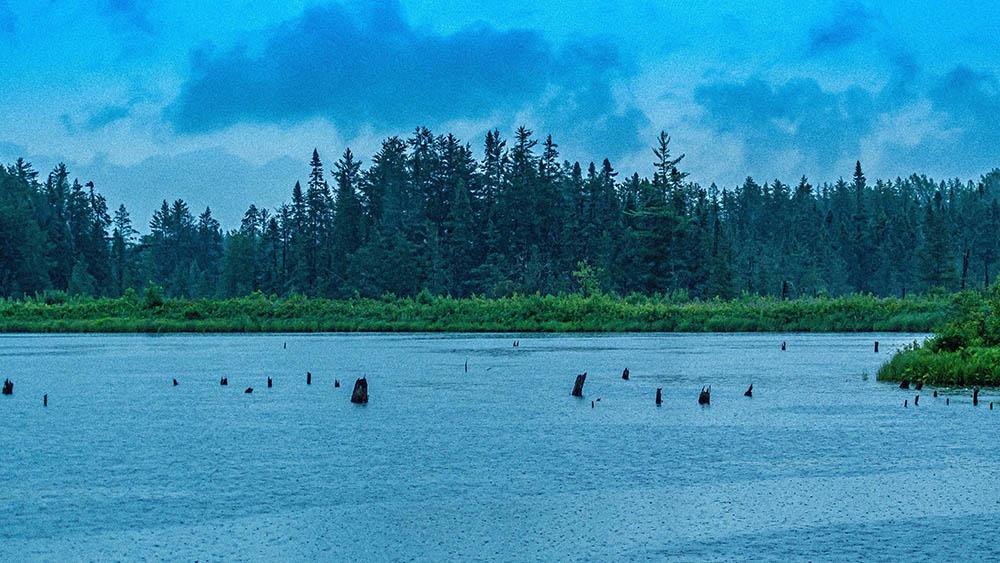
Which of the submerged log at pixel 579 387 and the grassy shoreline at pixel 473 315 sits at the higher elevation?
the grassy shoreline at pixel 473 315

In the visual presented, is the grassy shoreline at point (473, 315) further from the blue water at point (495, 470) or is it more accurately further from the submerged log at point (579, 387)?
the submerged log at point (579, 387)

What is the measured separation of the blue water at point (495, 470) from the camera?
13.7 m

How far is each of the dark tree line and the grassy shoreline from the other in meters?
18.4

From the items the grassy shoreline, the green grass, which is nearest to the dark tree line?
the grassy shoreline

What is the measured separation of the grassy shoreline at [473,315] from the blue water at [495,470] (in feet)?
132

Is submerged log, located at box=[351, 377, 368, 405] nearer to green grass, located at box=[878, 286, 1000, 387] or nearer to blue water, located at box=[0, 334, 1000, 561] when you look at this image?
blue water, located at box=[0, 334, 1000, 561]

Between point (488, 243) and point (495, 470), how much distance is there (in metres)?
102

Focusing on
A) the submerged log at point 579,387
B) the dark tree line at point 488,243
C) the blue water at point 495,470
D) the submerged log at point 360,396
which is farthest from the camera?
the dark tree line at point 488,243

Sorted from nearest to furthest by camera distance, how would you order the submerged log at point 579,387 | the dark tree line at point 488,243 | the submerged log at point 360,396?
the submerged log at point 360,396, the submerged log at point 579,387, the dark tree line at point 488,243

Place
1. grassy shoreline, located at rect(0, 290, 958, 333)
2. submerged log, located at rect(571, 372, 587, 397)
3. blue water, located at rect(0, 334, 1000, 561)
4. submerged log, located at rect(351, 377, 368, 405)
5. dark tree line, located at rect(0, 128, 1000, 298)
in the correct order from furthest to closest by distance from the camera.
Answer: dark tree line, located at rect(0, 128, 1000, 298) < grassy shoreline, located at rect(0, 290, 958, 333) < submerged log, located at rect(571, 372, 587, 397) < submerged log, located at rect(351, 377, 368, 405) < blue water, located at rect(0, 334, 1000, 561)

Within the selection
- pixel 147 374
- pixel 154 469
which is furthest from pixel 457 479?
pixel 147 374

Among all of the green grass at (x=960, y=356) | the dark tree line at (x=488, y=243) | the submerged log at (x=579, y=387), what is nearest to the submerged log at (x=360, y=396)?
the submerged log at (x=579, y=387)

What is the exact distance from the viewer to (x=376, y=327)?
265 ft

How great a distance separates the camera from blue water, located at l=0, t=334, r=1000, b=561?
13.7 metres
